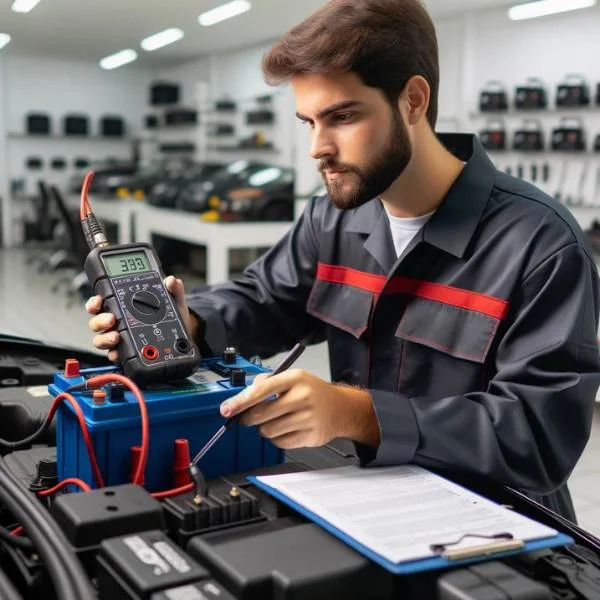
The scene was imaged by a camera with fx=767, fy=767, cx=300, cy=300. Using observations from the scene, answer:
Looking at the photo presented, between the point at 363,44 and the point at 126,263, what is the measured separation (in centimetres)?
49

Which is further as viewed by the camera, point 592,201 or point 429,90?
point 592,201

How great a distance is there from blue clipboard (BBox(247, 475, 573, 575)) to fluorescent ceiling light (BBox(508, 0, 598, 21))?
225 inches

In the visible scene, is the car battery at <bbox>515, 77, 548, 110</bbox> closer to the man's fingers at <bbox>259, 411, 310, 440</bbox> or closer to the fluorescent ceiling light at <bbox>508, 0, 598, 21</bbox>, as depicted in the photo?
the fluorescent ceiling light at <bbox>508, 0, 598, 21</bbox>

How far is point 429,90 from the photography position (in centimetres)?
131

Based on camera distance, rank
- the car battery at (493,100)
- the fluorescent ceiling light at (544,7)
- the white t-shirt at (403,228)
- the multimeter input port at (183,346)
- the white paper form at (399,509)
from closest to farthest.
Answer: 1. the white paper form at (399,509)
2. the multimeter input port at (183,346)
3. the white t-shirt at (403,228)
4. the fluorescent ceiling light at (544,7)
5. the car battery at (493,100)

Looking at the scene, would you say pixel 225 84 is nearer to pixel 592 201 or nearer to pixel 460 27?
pixel 460 27

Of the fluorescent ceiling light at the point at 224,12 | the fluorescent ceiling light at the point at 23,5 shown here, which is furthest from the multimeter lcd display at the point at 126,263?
the fluorescent ceiling light at the point at 23,5

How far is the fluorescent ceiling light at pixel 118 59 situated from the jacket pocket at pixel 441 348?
31.8 ft

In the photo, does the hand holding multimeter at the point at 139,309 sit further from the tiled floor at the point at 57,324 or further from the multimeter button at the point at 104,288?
the tiled floor at the point at 57,324

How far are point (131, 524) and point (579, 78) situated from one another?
6109 millimetres

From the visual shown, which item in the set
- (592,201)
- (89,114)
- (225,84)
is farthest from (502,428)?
(89,114)

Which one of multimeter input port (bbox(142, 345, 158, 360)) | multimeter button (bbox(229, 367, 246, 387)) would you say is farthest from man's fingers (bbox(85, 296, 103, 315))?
multimeter button (bbox(229, 367, 246, 387))

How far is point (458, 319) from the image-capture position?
1278mm

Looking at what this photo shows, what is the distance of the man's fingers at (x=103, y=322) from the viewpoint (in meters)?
1.00
